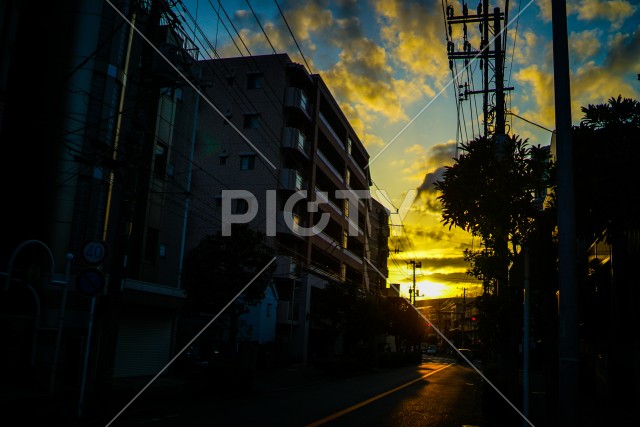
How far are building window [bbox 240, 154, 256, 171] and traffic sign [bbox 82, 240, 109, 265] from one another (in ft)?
100

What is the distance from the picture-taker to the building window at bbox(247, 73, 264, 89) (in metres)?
43.7

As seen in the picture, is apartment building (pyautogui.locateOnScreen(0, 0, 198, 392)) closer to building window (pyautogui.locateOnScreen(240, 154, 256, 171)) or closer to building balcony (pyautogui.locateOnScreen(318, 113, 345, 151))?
building window (pyautogui.locateOnScreen(240, 154, 256, 171))

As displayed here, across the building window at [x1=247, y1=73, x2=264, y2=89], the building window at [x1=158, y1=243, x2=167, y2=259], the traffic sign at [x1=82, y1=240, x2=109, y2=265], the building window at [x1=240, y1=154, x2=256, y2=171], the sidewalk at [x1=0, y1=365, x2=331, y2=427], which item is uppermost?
the building window at [x1=247, y1=73, x2=264, y2=89]

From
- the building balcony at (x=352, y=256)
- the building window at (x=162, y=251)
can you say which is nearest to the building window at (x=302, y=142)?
the building balcony at (x=352, y=256)

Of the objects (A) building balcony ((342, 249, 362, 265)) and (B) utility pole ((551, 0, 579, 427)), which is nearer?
(B) utility pole ((551, 0, 579, 427))

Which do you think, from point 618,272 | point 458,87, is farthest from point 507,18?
point 618,272

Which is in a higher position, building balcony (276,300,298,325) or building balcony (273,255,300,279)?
building balcony (273,255,300,279)

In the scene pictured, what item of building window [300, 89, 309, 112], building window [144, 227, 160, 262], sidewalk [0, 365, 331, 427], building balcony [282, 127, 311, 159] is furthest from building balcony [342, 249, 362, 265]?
sidewalk [0, 365, 331, 427]

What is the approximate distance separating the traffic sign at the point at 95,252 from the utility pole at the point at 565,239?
9630 mm

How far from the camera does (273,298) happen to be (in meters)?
40.7

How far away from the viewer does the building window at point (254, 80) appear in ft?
143

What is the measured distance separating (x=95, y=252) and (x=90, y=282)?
689 millimetres

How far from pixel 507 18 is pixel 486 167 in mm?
10278

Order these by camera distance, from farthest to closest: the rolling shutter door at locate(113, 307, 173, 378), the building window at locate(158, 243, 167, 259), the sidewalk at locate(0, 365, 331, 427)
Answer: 1. the building window at locate(158, 243, 167, 259)
2. the rolling shutter door at locate(113, 307, 173, 378)
3. the sidewalk at locate(0, 365, 331, 427)
